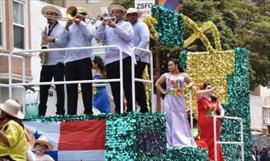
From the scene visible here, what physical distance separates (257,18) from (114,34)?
92.5 feet

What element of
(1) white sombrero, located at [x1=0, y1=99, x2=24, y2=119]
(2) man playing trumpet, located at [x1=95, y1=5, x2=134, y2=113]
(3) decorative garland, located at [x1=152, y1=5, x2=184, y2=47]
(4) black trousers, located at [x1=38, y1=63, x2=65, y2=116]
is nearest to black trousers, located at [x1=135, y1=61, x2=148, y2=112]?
(2) man playing trumpet, located at [x1=95, y1=5, x2=134, y2=113]

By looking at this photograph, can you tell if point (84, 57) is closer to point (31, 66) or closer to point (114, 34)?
point (114, 34)

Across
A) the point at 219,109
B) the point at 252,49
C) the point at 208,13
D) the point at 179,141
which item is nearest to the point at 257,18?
the point at 252,49

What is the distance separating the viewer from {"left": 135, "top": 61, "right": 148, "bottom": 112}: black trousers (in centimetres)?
1286

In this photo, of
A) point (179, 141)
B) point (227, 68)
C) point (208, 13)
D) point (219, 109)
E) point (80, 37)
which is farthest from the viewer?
point (208, 13)

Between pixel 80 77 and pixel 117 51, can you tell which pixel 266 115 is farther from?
pixel 117 51

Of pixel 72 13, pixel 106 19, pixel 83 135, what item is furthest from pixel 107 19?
pixel 83 135

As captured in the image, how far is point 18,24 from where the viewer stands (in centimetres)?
3125

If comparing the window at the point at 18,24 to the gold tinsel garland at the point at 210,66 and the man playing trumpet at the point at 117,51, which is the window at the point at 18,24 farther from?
the man playing trumpet at the point at 117,51

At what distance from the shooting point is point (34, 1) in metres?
33.0

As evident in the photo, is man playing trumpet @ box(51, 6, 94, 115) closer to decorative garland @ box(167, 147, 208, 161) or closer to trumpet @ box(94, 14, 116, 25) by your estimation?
trumpet @ box(94, 14, 116, 25)

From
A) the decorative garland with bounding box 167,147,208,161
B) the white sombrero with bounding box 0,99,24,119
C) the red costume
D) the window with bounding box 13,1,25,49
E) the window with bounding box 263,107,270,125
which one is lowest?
the window with bounding box 263,107,270,125

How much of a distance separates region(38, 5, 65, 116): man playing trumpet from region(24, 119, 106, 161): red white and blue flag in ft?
1.91

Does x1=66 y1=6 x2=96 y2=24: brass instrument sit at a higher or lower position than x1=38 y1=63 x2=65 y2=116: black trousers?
higher
